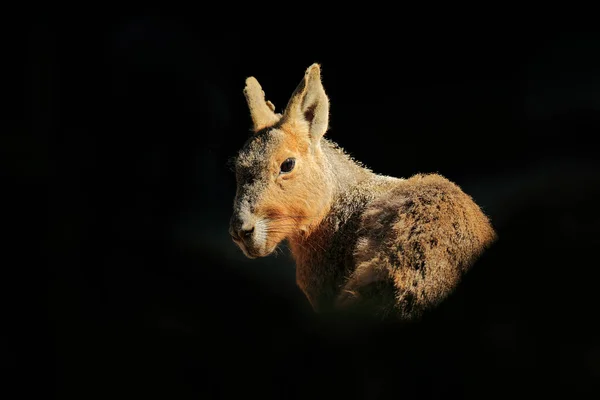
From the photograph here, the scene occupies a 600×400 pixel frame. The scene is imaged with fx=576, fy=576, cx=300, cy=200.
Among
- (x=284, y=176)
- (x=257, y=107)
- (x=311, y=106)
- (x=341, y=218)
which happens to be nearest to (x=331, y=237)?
(x=341, y=218)

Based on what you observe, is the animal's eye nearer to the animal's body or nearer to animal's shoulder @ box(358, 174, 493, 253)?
the animal's body

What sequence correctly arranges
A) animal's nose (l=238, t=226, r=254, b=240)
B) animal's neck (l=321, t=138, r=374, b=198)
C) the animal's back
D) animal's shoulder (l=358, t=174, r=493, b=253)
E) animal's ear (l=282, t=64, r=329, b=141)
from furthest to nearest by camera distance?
animal's neck (l=321, t=138, r=374, b=198) → animal's ear (l=282, t=64, r=329, b=141) → animal's nose (l=238, t=226, r=254, b=240) → animal's shoulder (l=358, t=174, r=493, b=253) → the animal's back

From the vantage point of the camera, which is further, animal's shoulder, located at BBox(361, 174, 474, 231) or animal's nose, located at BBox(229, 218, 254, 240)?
animal's nose, located at BBox(229, 218, 254, 240)

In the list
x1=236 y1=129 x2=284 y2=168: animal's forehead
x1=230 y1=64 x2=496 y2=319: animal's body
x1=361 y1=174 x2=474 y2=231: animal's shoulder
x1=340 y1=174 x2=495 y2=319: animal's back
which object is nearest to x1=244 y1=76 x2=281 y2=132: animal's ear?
x1=230 y1=64 x2=496 y2=319: animal's body

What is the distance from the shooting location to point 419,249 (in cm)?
242

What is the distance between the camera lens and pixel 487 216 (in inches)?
111

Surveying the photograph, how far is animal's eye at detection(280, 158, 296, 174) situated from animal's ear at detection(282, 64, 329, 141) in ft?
0.74

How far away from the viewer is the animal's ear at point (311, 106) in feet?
10.3

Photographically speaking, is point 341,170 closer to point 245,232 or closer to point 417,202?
point 245,232

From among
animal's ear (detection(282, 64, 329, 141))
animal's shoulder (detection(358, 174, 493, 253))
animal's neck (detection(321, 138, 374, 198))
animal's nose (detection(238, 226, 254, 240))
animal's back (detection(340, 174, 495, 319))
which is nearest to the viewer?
animal's back (detection(340, 174, 495, 319))

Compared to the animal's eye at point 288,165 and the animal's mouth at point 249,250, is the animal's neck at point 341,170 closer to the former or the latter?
the animal's eye at point 288,165

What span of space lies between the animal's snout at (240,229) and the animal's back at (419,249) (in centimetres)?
59

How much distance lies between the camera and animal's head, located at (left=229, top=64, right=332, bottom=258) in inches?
121

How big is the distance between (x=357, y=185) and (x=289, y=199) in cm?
49
